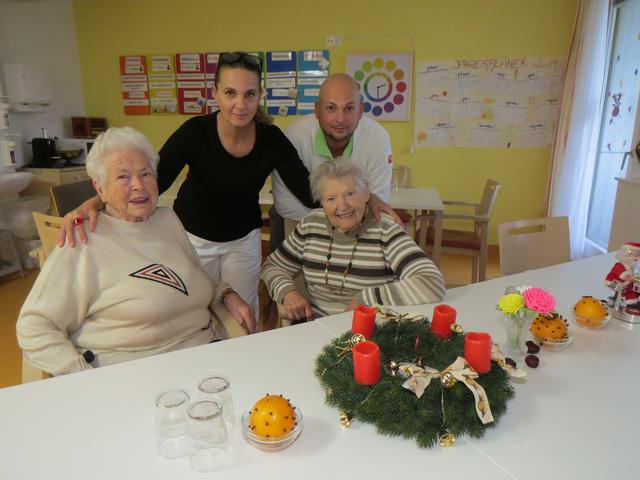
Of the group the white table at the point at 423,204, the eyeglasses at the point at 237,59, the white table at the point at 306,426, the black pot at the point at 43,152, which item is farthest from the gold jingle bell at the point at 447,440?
the black pot at the point at 43,152

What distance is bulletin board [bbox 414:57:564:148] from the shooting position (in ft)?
14.5

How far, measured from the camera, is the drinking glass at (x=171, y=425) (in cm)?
88

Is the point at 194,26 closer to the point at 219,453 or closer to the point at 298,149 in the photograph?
the point at 298,149

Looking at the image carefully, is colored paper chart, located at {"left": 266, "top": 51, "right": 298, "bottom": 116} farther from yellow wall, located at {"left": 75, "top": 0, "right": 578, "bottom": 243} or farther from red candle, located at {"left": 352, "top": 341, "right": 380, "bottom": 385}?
red candle, located at {"left": 352, "top": 341, "right": 380, "bottom": 385}

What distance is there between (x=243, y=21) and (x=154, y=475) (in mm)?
4951

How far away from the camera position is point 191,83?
516 cm

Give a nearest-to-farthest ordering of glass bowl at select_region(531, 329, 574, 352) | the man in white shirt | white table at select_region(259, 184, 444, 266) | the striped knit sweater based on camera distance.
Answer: glass bowl at select_region(531, 329, 574, 352)
the striped knit sweater
the man in white shirt
white table at select_region(259, 184, 444, 266)

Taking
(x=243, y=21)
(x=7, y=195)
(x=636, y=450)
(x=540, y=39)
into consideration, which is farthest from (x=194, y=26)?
(x=636, y=450)

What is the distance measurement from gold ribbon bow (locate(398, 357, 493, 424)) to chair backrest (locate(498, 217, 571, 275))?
50.8 inches

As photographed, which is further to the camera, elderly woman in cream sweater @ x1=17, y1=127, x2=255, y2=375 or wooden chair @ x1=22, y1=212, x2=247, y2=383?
wooden chair @ x1=22, y1=212, x2=247, y2=383

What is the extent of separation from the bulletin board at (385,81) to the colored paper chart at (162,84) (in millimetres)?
2025

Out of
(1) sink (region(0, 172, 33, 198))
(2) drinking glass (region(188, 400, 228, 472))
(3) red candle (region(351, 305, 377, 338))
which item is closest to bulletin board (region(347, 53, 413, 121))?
(1) sink (region(0, 172, 33, 198))

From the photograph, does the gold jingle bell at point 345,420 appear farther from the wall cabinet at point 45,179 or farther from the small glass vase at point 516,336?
the wall cabinet at point 45,179

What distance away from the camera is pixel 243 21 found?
16.1ft
